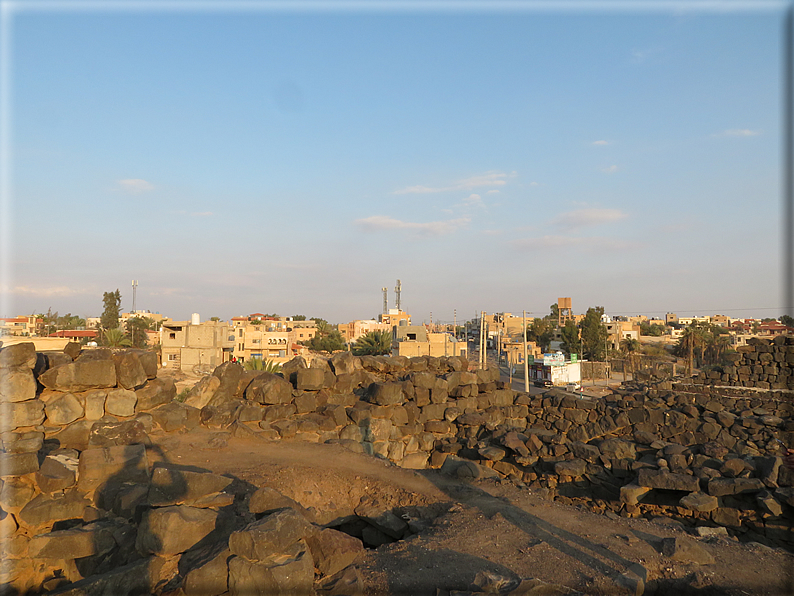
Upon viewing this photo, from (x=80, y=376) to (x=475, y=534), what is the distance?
6.93 m

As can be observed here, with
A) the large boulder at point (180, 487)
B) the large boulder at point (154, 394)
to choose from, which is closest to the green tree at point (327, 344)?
the large boulder at point (154, 394)

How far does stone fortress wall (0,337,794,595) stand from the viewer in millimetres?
5105

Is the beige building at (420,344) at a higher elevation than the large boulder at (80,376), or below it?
below

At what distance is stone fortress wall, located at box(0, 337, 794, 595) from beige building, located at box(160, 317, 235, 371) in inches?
1355

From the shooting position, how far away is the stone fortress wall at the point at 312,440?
5.11 m

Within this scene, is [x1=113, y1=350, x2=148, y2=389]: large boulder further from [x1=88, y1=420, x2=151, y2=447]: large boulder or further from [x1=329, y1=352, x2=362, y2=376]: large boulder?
[x1=329, y1=352, x2=362, y2=376]: large boulder

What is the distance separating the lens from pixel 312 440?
10719mm

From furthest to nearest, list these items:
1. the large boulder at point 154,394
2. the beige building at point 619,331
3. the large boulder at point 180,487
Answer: the beige building at point 619,331, the large boulder at point 154,394, the large boulder at point 180,487

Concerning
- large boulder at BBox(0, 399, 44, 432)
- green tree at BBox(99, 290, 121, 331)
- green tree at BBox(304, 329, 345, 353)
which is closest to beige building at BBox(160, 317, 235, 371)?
green tree at BBox(99, 290, 121, 331)

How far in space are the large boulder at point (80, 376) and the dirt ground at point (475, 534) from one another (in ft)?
4.68

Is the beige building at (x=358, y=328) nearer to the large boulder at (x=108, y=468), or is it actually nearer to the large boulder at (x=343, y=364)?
the large boulder at (x=343, y=364)

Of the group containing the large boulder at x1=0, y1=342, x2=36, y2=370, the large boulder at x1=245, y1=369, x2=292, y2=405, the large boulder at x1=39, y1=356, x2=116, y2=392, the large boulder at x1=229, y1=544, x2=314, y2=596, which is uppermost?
the large boulder at x1=0, y1=342, x2=36, y2=370

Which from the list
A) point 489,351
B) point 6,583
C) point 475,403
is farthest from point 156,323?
point 6,583

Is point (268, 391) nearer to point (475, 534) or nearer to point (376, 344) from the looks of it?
point (475, 534)
